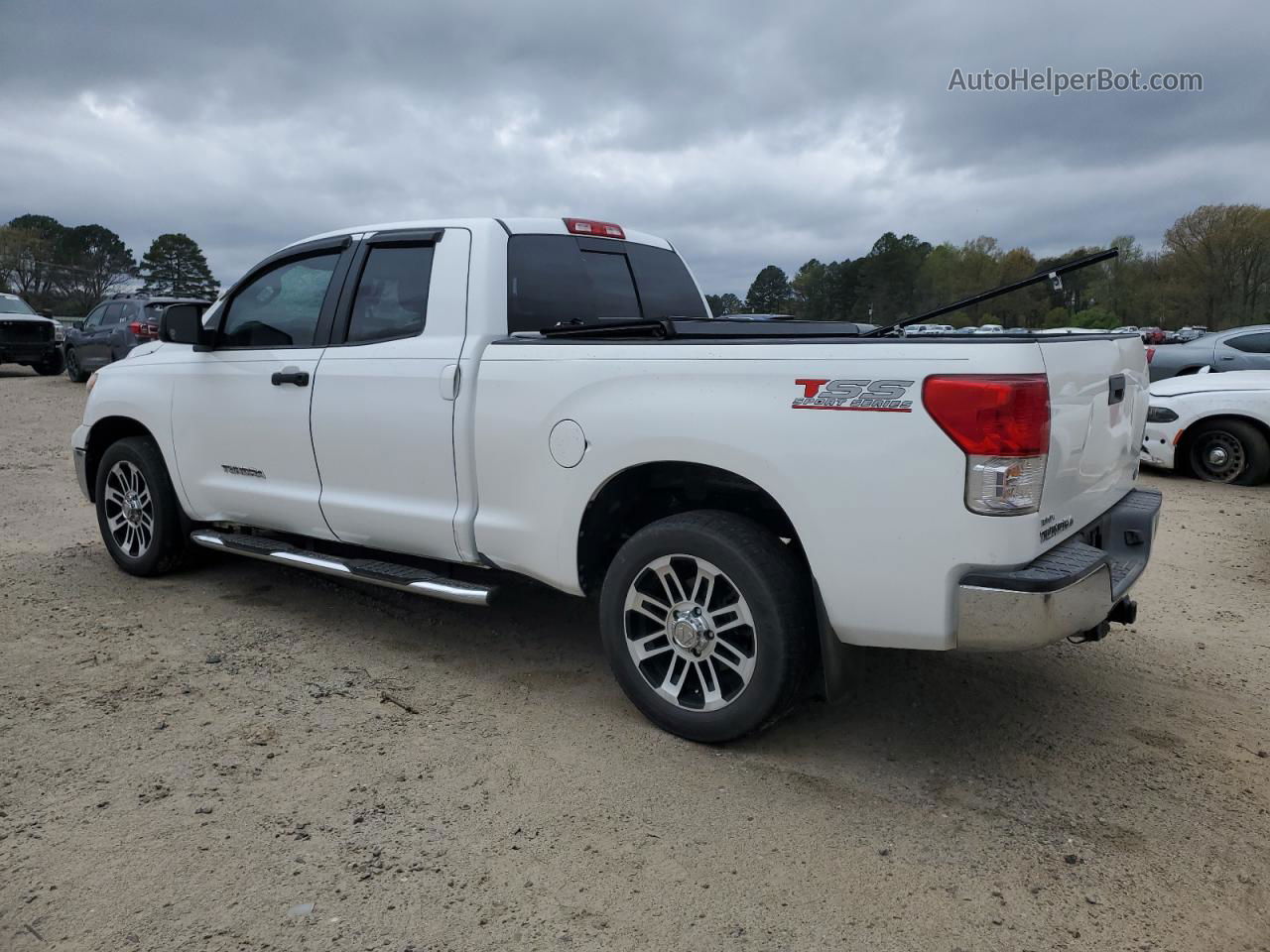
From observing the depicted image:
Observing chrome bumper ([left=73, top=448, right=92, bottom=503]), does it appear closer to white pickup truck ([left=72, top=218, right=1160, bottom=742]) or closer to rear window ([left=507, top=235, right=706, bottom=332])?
white pickup truck ([left=72, top=218, right=1160, bottom=742])

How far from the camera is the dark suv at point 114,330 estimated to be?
1722cm

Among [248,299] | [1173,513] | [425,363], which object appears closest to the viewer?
[425,363]

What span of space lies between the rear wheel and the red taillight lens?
20126 millimetres

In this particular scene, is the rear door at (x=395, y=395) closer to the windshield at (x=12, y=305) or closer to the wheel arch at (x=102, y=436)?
the wheel arch at (x=102, y=436)

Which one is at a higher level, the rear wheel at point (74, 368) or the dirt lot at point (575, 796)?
the rear wheel at point (74, 368)

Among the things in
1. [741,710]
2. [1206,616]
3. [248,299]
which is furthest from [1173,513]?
[248,299]

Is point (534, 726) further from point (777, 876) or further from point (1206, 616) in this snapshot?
point (1206, 616)

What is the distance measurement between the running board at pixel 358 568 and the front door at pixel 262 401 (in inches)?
4.2

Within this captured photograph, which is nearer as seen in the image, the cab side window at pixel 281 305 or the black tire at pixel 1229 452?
the cab side window at pixel 281 305

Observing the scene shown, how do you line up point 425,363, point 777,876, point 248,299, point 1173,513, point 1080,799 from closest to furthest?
1. point 777,876
2. point 1080,799
3. point 425,363
4. point 248,299
5. point 1173,513

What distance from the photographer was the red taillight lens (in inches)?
107

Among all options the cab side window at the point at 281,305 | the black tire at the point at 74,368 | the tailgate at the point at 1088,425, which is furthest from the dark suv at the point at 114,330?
the tailgate at the point at 1088,425

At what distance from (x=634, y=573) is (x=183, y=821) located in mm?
1635

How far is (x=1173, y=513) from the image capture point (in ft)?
25.1
